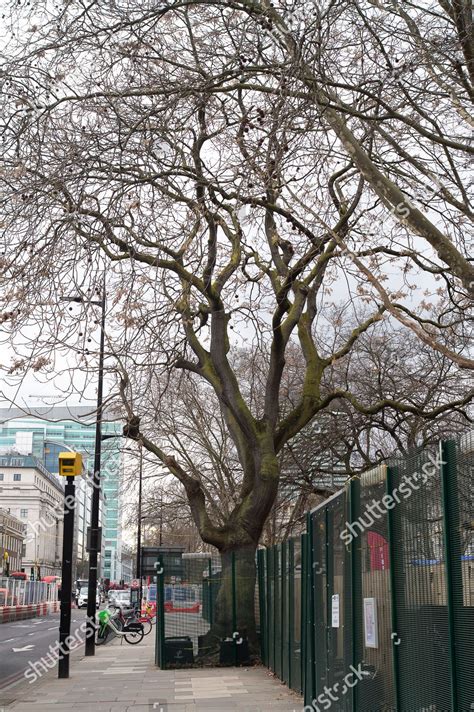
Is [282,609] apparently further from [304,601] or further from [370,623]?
[370,623]

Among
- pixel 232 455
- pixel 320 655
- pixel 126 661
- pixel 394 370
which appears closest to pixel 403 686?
pixel 320 655

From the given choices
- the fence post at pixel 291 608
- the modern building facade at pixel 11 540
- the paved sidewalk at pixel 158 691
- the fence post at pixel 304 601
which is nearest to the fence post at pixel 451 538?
the fence post at pixel 304 601

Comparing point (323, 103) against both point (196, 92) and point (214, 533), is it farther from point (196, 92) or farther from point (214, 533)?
point (214, 533)

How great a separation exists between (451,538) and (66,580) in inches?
484

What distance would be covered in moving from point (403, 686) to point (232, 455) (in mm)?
32389

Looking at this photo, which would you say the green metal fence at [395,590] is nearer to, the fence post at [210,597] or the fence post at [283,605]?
the fence post at [283,605]

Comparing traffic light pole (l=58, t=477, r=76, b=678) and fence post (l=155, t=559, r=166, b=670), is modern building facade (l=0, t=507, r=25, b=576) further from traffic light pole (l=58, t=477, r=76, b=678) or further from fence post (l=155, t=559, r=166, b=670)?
traffic light pole (l=58, t=477, r=76, b=678)

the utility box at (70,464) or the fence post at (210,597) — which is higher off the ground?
the utility box at (70,464)

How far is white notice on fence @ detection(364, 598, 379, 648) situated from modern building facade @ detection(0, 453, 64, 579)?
12411 cm

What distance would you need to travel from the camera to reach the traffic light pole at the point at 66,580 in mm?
16641

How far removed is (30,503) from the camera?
140 m

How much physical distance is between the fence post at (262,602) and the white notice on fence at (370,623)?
10.2 meters

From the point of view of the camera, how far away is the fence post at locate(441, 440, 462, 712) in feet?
18.6

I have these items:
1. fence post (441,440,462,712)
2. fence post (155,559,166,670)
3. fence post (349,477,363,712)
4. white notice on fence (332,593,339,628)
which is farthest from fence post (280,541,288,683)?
fence post (441,440,462,712)
